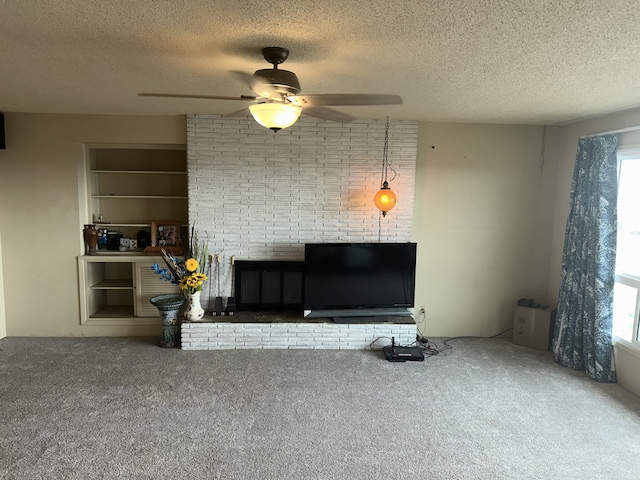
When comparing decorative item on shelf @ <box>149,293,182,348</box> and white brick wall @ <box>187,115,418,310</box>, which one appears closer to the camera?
decorative item on shelf @ <box>149,293,182,348</box>

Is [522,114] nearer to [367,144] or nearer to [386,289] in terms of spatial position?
[367,144]

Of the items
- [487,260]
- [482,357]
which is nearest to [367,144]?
[487,260]

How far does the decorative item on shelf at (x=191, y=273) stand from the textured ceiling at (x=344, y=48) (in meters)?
1.65

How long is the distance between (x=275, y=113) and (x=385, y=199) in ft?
7.25

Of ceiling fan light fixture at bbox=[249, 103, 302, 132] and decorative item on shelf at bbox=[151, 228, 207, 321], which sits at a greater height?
ceiling fan light fixture at bbox=[249, 103, 302, 132]

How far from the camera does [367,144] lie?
4543mm

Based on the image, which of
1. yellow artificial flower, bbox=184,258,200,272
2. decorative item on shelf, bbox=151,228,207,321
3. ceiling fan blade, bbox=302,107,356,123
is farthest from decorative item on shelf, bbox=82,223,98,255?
ceiling fan blade, bbox=302,107,356,123

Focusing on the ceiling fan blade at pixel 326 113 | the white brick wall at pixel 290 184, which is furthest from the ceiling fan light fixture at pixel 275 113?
the white brick wall at pixel 290 184

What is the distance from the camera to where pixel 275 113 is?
2215 mm

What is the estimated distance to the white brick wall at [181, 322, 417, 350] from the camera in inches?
168

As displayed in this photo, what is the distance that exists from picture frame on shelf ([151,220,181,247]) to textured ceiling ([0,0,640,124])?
1.65 m

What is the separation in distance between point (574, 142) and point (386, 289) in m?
2.46

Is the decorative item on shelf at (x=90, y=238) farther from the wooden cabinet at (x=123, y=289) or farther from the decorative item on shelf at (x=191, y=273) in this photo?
the decorative item on shelf at (x=191, y=273)

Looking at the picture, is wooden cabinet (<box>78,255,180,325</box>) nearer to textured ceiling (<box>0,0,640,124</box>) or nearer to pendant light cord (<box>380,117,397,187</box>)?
textured ceiling (<box>0,0,640,124</box>)
